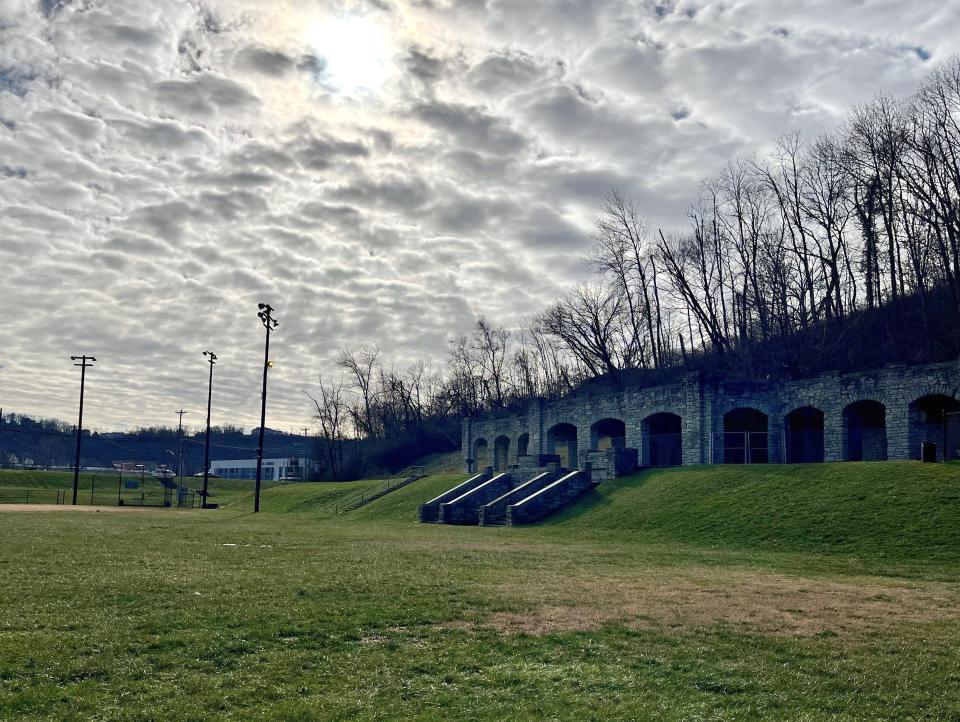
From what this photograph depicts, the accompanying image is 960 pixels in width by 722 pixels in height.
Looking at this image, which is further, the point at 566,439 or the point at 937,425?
the point at 566,439

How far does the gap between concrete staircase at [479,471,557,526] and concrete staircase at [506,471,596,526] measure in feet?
1.81

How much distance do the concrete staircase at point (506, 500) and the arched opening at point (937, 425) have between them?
15.7 m

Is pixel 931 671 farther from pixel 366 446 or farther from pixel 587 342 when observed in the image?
pixel 366 446

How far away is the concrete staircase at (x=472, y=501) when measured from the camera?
37156 millimetres

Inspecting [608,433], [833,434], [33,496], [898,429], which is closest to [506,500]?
[608,433]

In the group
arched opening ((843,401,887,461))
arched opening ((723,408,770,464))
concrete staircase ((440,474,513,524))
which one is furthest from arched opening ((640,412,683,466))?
arched opening ((843,401,887,461))

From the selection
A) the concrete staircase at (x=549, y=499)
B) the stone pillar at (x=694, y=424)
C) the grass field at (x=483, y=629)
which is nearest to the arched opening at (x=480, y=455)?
the concrete staircase at (x=549, y=499)

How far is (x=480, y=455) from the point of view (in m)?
62.0

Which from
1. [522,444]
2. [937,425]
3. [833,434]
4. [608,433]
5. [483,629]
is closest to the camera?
[483,629]

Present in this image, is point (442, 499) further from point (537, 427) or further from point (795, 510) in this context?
point (795, 510)

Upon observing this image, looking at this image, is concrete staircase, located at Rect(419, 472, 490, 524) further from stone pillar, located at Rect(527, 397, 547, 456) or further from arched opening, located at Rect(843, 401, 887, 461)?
arched opening, located at Rect(843, 401, 887, 461)

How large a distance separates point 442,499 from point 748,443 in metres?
14.6

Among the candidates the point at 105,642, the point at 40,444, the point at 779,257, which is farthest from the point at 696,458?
the point at 40,444

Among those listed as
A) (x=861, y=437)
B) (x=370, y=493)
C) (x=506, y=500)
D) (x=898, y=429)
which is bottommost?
(x=370, y=493)
